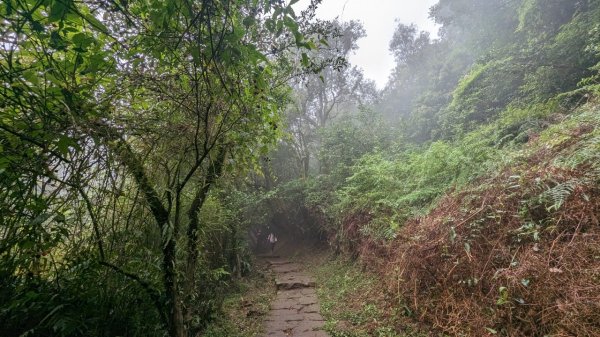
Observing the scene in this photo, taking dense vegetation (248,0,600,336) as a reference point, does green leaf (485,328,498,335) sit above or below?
below

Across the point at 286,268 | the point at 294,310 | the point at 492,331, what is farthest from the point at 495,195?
the point at 286,268

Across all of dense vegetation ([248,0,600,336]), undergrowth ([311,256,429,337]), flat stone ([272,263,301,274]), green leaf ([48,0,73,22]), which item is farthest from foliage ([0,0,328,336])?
flat stone ([272,263,301,274])

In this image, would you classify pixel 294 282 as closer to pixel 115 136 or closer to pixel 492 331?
pixel 492 331

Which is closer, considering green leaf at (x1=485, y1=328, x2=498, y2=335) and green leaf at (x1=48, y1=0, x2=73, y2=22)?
green leaf at (x1=48, y1=0, x2=73, y2=22)

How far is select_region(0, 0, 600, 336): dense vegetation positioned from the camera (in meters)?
1.55

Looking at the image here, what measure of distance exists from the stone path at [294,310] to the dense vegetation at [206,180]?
105 centimetres

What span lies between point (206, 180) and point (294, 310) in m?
3.79

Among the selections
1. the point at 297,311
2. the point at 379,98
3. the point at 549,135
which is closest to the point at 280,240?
the point at 297,311

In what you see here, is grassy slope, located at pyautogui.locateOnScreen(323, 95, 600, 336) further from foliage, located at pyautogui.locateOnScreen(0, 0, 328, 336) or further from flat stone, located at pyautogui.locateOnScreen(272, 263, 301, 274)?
flat stone, located at pyautogui.locateOnScreen(272, 263, 301, 274)

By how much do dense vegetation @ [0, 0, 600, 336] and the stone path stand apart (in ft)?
3.43

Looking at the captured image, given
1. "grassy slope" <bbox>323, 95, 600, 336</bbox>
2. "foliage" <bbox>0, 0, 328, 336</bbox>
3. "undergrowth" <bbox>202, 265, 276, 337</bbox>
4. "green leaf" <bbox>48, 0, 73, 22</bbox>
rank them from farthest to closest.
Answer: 1. "undergrowth" <bbox>202, 265, 276, 337</bbox>
2. "grassy slope" <bbox>323, 95, 600, 336</bbox>
3. "foliage" <bbox>0, 0, 328, 336</bbox>
4. "green leaf" <bbox>48, 0, 73, 22</bbox>

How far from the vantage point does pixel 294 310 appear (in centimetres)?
529

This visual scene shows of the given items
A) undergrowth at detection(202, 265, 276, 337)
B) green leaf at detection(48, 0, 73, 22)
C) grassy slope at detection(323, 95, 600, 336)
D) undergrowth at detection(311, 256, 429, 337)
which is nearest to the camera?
green leaf at detection(48, 0, 73, 22)

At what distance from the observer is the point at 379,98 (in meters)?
18.0
